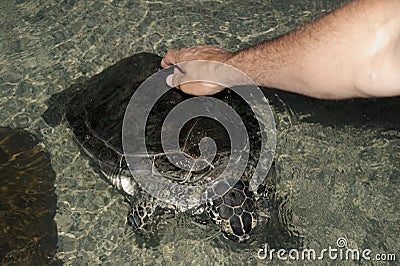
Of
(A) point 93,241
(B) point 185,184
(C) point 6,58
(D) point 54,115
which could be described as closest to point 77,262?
(A) point 93,241

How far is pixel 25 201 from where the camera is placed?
3.25 metres

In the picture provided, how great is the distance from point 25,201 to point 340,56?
7.00 ft

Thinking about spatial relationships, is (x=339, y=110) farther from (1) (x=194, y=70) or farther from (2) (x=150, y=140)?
(2) (x=150, y=140)

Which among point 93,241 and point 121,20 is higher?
point 121,20

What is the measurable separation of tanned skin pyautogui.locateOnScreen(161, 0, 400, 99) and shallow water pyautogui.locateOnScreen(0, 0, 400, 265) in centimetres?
77

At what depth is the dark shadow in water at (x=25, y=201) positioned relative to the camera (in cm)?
303

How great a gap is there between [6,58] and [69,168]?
1154 millimetres

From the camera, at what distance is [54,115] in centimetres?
358

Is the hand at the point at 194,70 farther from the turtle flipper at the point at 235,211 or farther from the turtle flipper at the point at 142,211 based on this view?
the turtle flipper at the point at 142,211

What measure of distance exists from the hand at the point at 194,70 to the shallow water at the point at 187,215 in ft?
2.22

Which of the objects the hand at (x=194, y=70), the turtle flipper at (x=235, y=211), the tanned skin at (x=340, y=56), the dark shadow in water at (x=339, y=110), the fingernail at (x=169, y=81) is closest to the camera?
the tanned skin at (x=340, y=56)

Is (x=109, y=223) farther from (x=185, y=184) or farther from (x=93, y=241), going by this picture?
(x=185, y=184)

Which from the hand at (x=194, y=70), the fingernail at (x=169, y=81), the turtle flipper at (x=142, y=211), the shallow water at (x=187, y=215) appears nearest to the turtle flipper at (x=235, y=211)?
the shallow water at (x=187, y=215)

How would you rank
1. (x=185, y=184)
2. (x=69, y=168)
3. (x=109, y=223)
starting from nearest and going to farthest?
(x=185, y=184) < (x=109, y=223) < (x=69, y=168)
